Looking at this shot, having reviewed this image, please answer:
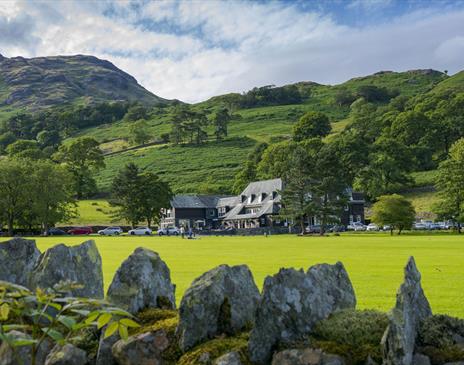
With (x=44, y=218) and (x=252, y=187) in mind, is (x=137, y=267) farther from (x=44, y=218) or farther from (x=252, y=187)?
(x=252, y=187)

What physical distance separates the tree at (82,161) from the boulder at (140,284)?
14544 centimetres

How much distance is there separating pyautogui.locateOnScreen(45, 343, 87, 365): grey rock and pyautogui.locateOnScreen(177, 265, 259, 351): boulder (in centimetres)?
130

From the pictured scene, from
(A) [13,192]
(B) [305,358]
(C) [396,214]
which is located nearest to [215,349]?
(B) [305,358]

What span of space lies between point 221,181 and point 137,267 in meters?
167

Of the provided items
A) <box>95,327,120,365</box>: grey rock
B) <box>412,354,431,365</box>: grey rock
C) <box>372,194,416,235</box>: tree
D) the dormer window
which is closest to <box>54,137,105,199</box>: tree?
the dormer window

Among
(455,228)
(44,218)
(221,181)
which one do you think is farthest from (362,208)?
(44,218)

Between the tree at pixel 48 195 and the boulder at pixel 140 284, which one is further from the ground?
the tree at pixel 48 195

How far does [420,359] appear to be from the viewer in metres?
5.41

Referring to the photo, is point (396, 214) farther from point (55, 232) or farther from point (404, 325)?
point (404, 325)

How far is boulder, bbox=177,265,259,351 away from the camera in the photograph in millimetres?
6418

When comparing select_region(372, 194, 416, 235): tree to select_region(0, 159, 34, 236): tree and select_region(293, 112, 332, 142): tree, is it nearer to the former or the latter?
select_region(0, 159, 34, 236): tree

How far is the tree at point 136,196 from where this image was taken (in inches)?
4774

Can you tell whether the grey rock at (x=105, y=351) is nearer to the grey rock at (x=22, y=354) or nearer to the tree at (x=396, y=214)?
the grey rock at (x=22, y=354)

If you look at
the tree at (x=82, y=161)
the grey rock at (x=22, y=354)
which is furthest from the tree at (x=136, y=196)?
the grey rock at (x=22, y=354)
